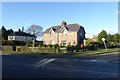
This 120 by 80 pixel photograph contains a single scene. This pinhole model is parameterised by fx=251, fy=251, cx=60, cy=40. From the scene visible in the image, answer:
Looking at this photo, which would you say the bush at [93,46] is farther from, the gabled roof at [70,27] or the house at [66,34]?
the gabled roof at [70,27]

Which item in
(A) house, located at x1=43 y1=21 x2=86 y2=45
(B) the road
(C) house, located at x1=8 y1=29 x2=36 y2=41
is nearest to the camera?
(B) the road

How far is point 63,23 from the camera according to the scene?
243 feet

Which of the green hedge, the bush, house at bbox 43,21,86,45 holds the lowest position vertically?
the green hedge

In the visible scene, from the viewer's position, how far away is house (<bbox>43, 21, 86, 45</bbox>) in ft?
231

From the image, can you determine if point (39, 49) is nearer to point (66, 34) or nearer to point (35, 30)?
point (66, 34)

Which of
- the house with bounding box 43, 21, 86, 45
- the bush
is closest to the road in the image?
the bush

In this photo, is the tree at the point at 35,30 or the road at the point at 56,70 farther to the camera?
the tree at the point at 35,30

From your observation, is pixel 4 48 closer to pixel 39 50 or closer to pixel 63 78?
pixel 39 50

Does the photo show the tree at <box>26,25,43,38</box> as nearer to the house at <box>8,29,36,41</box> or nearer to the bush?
the house at <box>8,29,36,41</box>

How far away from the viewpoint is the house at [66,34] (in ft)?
231

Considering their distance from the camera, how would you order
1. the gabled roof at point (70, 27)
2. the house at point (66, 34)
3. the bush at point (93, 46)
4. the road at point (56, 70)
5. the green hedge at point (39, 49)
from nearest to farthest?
the road at point (56, 70), the green hedge at point (39, 49), the bush at point (93, 46), the house at point (66, 34), the gabled roof at point (70, 27)

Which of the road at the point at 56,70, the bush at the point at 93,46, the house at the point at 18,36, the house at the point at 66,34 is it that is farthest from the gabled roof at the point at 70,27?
the road at the point at 56,70

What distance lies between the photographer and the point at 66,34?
72.2 metres

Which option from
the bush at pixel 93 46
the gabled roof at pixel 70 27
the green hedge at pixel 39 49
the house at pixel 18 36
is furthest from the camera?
the house at pixel 18 36
